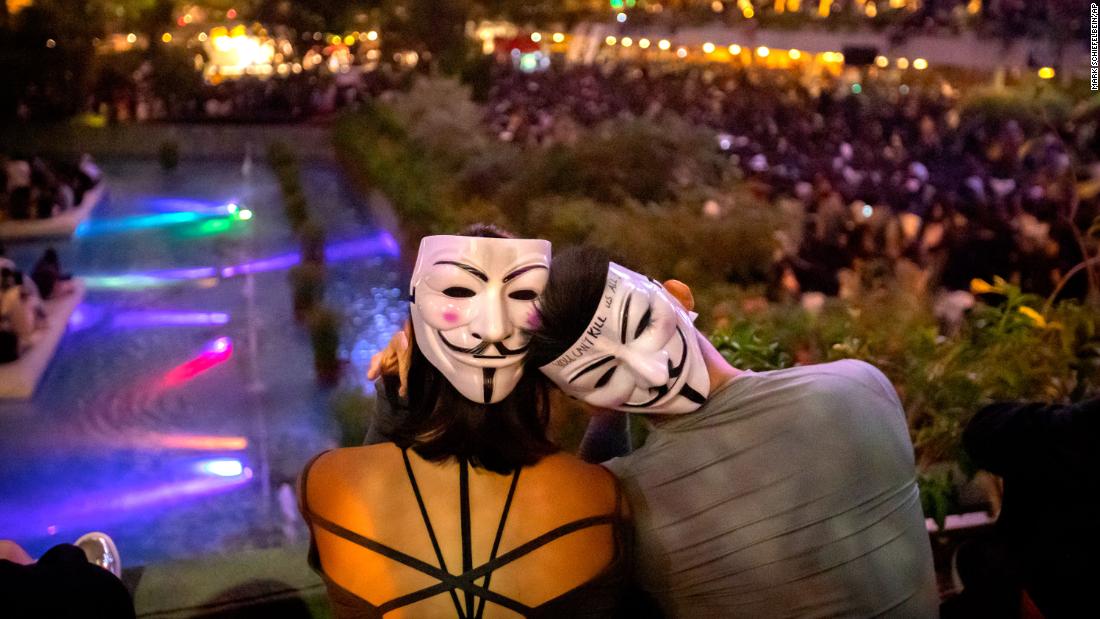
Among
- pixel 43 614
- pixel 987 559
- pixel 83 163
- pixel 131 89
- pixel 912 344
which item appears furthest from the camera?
pixel 131 89

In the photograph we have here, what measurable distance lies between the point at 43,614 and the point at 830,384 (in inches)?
61.8

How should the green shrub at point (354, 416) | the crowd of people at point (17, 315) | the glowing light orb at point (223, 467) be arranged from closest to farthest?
the green shrub at point (354, 416)
the glowing light orb at point (223, 467)
the crowd of people at point (17, 315)

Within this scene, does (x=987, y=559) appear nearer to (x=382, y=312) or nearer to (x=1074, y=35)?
(x=382, y=312)

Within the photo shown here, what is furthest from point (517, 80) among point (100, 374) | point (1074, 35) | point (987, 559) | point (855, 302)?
point (987, 559)

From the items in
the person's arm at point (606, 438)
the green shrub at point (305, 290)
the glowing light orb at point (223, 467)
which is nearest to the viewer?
the person's arm at point (606, 438)

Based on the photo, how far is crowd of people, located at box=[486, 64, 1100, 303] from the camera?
5648 millimetres

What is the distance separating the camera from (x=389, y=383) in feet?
6.40

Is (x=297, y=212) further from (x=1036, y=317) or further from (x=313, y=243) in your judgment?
(x=1036, y=317)

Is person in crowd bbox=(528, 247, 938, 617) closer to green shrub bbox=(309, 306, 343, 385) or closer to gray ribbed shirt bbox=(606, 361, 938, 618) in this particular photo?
gray ribbed shirt bbox=(606, 361, 938, 618)

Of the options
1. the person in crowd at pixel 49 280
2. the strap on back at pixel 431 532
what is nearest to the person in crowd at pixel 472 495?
the strap on back at pixel 431 532

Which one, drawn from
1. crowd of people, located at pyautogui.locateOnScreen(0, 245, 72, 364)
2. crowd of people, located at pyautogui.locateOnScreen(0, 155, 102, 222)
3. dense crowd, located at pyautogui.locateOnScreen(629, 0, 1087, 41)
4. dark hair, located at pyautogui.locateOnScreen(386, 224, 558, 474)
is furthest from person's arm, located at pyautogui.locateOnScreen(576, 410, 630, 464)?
crowd of people, located at pyautogui.locateOnScreen(0, 155, 102, 222)

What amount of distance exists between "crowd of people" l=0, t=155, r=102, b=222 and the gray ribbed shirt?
10190mm

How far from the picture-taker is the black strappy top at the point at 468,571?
5.10ft

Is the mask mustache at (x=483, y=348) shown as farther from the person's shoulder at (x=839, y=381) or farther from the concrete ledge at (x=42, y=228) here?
the concrete ledge at (x=42, y=228)
